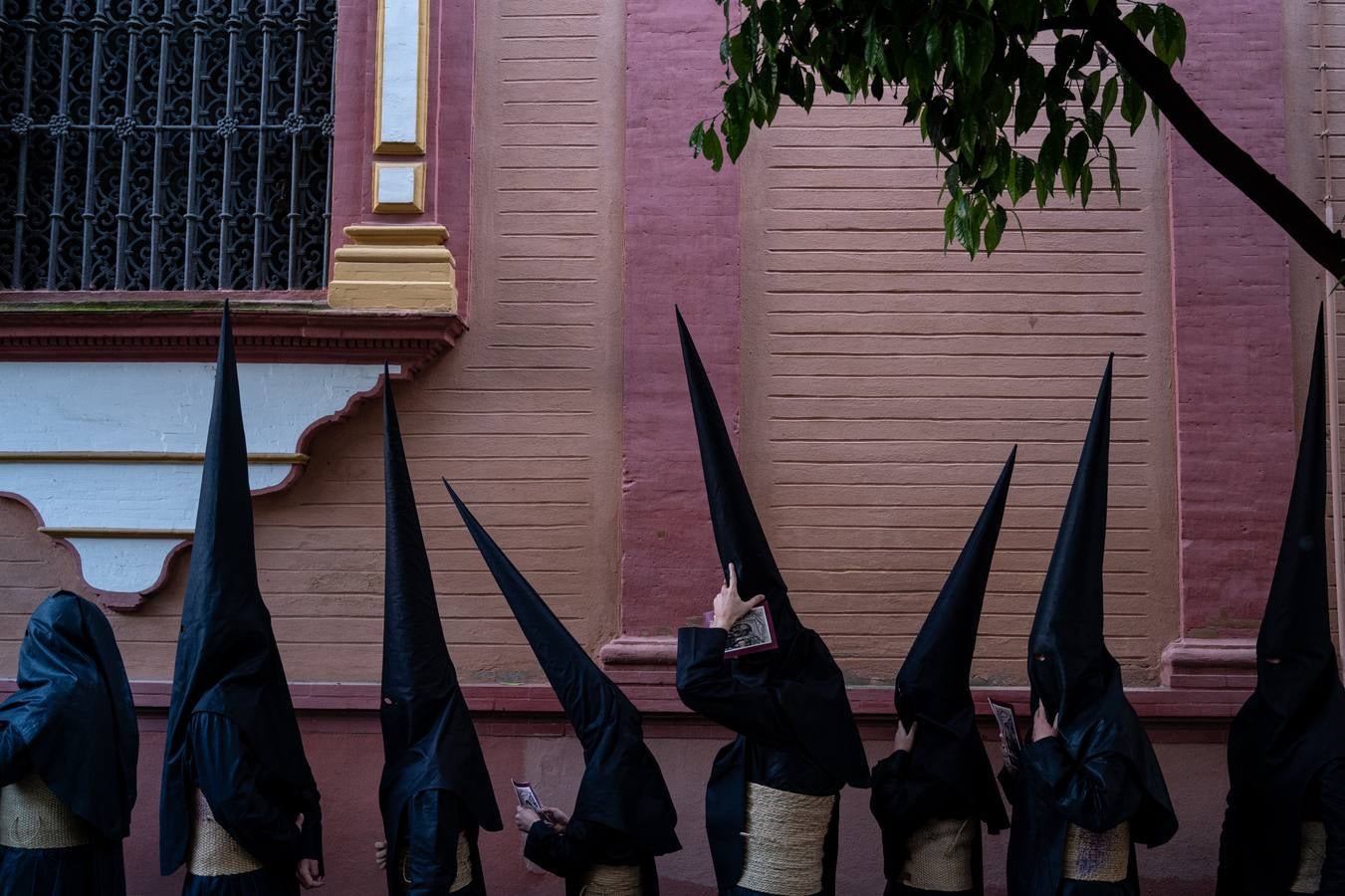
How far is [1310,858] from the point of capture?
466 centimetres

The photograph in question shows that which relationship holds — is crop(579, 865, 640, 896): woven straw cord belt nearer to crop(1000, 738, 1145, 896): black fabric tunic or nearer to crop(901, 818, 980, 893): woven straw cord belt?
crop(901, 818, 980, 893): woven straw cord belt

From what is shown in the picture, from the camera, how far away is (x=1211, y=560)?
19.9ft

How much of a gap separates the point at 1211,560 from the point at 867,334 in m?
1.99

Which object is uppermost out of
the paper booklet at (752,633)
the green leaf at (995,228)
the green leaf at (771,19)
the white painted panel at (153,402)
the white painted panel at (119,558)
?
the green leaf at (771,19)

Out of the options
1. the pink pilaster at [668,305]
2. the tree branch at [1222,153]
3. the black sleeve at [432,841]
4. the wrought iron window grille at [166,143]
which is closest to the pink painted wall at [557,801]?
the pink pilaster at [668,305]

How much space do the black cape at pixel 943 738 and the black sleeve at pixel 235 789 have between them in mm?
2222

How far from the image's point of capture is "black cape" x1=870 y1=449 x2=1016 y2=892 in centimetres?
468

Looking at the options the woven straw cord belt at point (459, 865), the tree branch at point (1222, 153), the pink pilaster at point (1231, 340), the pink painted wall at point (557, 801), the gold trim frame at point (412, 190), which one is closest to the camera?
the tree branch at point (1222, 153)

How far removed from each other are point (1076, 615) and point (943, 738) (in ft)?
2.25

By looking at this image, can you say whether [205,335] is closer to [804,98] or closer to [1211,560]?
[804,98]

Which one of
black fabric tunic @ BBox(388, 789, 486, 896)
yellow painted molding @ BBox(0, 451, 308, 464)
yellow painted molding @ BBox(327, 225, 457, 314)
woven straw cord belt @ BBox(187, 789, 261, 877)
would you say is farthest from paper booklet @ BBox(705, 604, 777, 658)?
yellow painted molding @ BBox(0, 451, 308, 464)

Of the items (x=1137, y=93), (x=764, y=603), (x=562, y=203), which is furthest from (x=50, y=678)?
(x=1137, y=93)

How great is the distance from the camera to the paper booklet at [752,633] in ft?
14.9

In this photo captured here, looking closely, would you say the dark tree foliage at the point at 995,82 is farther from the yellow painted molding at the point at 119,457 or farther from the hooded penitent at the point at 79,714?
the yellow painted molding at the point at 119,457
